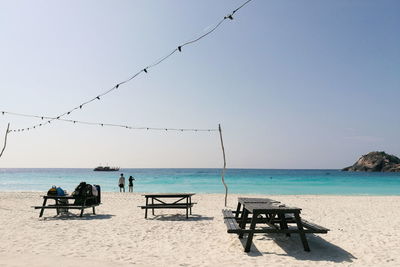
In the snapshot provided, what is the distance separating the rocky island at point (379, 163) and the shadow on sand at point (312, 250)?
143818 millimetres

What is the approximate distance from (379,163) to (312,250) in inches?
5818

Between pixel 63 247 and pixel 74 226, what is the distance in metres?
2.78

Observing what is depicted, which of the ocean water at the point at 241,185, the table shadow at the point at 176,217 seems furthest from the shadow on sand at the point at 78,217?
the ocean water at the point at 241,185

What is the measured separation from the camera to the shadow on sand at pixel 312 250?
597 centimetres

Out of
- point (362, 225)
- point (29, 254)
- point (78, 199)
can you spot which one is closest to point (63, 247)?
point (29, 254)

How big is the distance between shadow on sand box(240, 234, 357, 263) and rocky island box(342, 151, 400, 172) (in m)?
144

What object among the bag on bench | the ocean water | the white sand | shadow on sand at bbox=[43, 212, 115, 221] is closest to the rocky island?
the ocean water

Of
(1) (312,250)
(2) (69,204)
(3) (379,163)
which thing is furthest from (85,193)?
(3) (379,163)

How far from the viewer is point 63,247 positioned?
21.9 feet

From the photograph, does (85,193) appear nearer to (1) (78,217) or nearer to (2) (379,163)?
(1) (78,217)

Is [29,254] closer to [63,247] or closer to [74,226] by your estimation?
[63,247]

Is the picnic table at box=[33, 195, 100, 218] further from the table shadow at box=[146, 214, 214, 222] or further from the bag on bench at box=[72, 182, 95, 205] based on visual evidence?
the table shadow at box=[146, 214, 214, 222]

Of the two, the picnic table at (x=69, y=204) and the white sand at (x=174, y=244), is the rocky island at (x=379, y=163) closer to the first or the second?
the white sand at (x=174, y=244)

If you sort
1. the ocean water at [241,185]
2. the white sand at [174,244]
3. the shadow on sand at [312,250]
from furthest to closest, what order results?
the ocean water at [241,185], the shadow on sand at [312,250], the white sand at [174,244]
